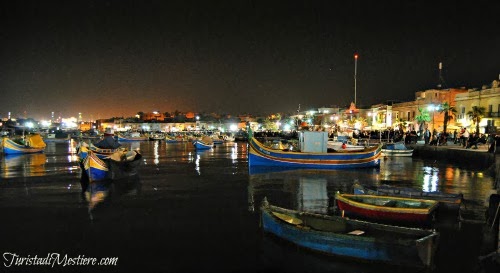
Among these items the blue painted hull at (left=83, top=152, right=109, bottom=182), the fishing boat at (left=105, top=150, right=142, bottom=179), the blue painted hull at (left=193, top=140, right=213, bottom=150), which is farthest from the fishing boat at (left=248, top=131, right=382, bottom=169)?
the blue painted hull at (left=193, top=140, right=213, bottom=150)

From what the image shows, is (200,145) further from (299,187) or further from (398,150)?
(299,187)

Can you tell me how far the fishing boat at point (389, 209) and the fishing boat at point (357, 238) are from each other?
2.41 metres

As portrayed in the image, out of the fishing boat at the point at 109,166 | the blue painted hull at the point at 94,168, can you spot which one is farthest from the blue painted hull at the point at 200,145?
the blue painted hull at the point at 94,168

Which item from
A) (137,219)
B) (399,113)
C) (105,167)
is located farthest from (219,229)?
(399,113)

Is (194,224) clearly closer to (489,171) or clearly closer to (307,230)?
(307,230)

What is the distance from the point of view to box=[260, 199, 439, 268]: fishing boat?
27.8 feet

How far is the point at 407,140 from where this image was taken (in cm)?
4409

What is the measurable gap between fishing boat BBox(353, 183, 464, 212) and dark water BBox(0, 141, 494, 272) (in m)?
0.96

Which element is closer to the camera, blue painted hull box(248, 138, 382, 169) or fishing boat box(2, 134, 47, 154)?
blue painted hull box(248, 138, 382, 169)

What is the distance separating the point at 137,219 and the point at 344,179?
13.8 m

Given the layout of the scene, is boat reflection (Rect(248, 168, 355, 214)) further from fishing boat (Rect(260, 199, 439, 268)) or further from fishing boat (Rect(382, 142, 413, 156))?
fishing boat (Rect(382, 142, 413, 156))

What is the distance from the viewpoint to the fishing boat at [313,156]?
2797cm

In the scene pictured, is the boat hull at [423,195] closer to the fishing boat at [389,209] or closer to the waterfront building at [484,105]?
the fishing boat at [389,209]

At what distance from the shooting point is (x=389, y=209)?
11.6m
